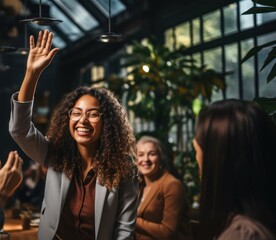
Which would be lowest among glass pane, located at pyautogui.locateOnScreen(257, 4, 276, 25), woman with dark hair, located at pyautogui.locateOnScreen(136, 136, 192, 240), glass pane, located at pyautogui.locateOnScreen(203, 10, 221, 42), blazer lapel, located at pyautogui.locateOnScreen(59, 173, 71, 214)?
woman with dark hair, located at pyautogui.locateOnScreen(136, 136, 192, 240)

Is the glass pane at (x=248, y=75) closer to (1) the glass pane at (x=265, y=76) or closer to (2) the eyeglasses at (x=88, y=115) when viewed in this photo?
(1) the glass pane at (x=265, y=76)

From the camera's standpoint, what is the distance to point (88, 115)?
2826 millimetres

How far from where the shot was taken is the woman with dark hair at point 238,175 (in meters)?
1.53

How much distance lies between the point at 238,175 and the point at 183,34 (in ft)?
20.7

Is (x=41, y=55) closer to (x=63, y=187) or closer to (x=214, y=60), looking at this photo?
(x=63, y=187)

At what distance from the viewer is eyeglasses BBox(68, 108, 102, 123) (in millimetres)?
2820

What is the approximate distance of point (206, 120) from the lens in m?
1.63

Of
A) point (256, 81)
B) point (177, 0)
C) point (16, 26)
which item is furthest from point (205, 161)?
point (16, 26)

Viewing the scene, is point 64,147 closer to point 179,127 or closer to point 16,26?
point 179,127

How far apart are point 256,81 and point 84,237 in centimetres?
371

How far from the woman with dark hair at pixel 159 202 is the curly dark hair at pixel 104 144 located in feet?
3.32

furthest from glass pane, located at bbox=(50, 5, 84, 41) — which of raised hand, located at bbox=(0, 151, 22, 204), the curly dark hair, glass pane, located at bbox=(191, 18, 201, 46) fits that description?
raised hand, located at bbox=(0, 151, 22, 204)

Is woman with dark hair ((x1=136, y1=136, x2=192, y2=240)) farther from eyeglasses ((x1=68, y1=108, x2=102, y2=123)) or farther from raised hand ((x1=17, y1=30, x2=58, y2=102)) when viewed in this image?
raised hand ((x1=17, y1=30, x2=58, y2=102))

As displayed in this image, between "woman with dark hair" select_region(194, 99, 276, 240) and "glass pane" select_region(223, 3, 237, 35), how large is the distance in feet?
16.4
